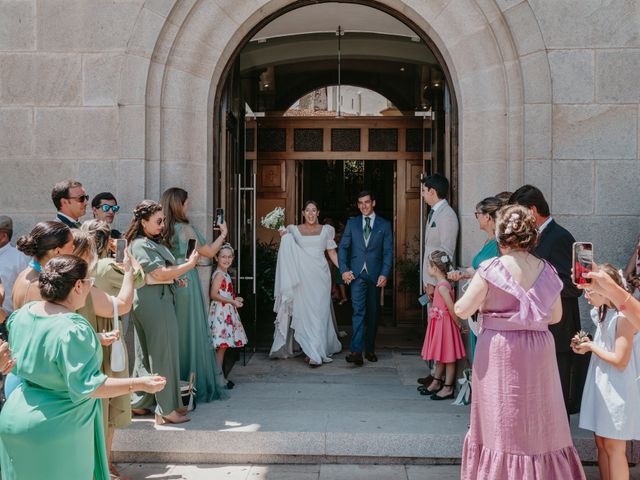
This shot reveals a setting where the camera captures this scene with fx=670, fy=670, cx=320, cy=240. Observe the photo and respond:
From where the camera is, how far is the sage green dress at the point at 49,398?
2926 millimetres

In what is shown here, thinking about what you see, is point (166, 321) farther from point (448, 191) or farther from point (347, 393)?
point (448, 191)

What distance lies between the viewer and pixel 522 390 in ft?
12.1

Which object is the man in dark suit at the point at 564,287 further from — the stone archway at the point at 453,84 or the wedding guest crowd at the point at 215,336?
the stone archway at the point at 453,84

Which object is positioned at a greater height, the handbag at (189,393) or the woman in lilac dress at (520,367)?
the woman in lilac dress at (520,367)

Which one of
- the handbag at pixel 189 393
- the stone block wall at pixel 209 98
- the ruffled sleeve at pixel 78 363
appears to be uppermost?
the stone block wall at pixel 209 98

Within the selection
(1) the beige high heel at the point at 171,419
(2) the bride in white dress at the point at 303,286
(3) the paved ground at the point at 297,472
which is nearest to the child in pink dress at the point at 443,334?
(3) the paved ground at the point at 297,472

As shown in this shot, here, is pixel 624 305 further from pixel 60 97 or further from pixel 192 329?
pixel 60 97

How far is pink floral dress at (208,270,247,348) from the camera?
6633 mm

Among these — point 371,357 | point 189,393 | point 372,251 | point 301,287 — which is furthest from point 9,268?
point 371,357

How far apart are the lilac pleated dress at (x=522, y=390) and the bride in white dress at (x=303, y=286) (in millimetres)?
4188

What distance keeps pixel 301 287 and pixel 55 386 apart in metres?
5.13

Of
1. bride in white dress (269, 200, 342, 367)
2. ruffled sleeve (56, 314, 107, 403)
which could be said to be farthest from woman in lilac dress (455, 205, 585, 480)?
bride in white dress (269, 200, 342, 367)

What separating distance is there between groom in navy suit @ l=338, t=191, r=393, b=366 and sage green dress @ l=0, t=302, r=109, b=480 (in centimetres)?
480

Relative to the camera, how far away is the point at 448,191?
6656 millimetres
